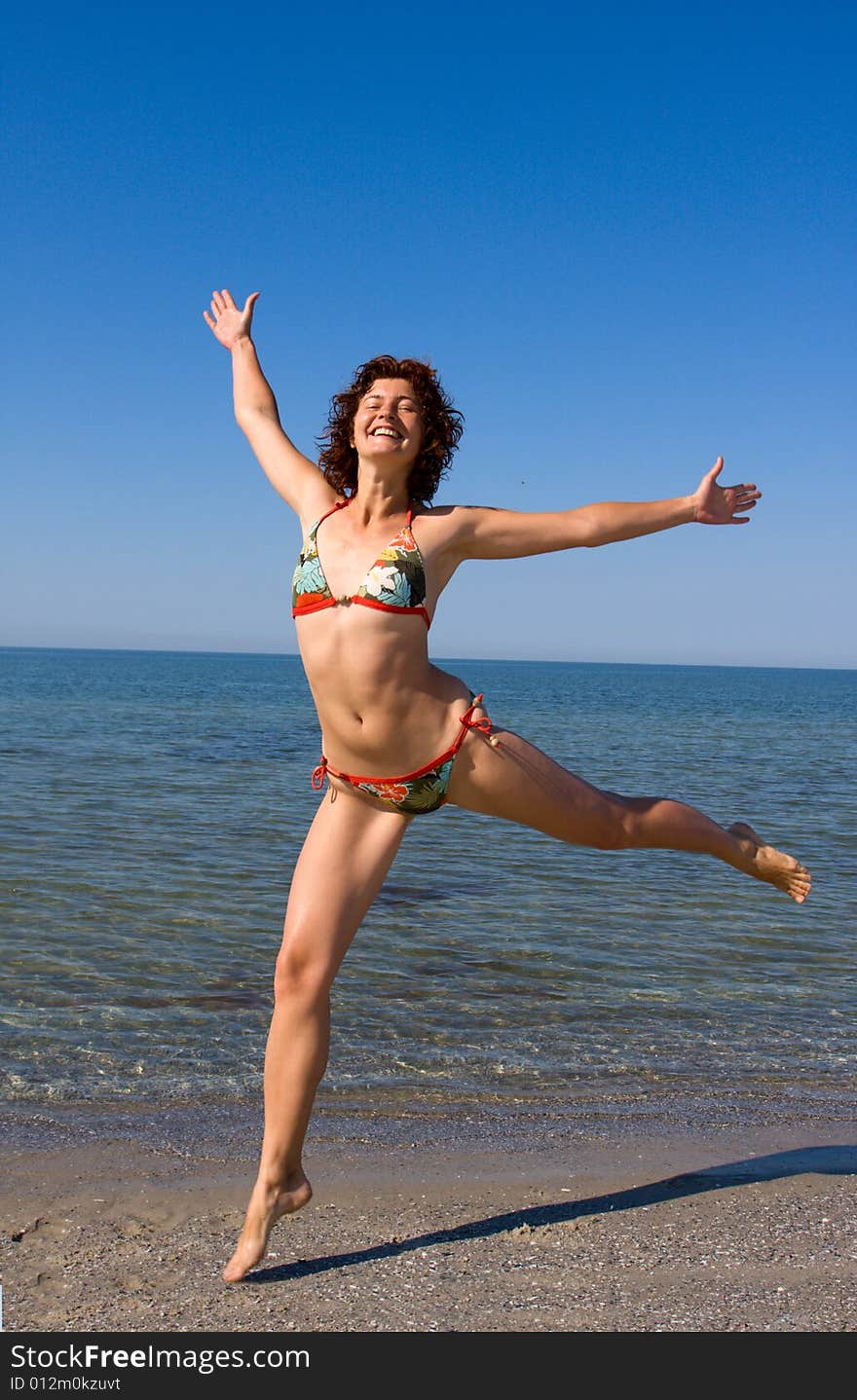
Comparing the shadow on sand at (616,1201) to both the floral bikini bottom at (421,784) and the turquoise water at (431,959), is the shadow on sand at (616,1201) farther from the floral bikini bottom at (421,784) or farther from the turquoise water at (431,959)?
the floral bikini bottom at (421,784)

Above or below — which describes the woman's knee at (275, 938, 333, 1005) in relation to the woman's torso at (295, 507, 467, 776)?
below

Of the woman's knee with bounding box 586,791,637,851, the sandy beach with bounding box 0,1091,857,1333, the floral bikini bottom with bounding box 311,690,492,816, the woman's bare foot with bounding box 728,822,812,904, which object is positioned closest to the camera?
the sandy beach with bounding box 0,1091,857,1333

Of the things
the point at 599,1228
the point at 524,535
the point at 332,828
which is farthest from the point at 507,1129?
the point at 524,535

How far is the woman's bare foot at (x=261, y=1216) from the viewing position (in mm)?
4090

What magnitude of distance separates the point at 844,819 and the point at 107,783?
1258 centimetres

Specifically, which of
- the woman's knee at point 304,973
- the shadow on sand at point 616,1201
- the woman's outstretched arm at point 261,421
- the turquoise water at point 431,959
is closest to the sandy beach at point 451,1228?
the shadow on sand at point 616,1201

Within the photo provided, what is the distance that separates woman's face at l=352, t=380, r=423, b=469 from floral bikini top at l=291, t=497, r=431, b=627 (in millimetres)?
277

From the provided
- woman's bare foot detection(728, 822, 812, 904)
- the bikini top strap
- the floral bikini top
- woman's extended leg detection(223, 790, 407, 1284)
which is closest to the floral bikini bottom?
woman's extended leg detection(223, 790, 407, 1284)

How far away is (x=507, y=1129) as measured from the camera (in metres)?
5.85

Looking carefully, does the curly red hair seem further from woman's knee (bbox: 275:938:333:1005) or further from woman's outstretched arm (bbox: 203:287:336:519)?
woman's knee (bbox: 275:938:333:1005)

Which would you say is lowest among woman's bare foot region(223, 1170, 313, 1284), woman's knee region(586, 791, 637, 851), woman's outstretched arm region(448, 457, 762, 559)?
woman's bare foot region(223, 1170, 313, 1284)

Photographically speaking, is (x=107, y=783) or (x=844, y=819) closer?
(x=844, y=819)

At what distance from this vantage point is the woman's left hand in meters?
4.76
